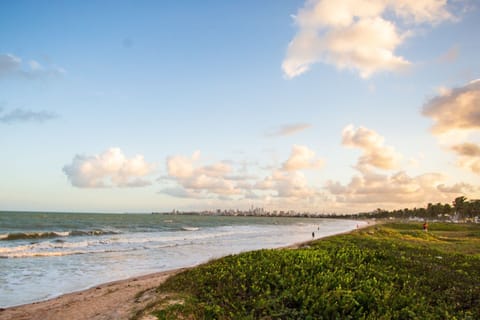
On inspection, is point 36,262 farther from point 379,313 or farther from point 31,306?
point 379,313

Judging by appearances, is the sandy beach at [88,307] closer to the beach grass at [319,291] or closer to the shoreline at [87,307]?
the shoreline at [87,307]

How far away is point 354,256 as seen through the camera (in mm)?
13906

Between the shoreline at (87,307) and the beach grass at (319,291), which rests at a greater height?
the beach grass at (319,291)

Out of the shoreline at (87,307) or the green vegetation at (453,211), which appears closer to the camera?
the shoreline at (87,307)

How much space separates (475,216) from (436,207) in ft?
96.4

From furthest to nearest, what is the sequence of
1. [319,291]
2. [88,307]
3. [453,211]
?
1. [453,211]
2. [88,307]
3. [319,291]

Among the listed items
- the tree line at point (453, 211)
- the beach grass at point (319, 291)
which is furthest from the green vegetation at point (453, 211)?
the beach grass at point (319, 291)

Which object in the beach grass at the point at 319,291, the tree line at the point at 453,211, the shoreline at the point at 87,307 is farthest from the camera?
the tree line at the point at 453,211

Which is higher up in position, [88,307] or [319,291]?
[319,291]

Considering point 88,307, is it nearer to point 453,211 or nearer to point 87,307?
point 87,307

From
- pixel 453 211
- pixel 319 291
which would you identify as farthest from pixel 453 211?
pixel 319 291

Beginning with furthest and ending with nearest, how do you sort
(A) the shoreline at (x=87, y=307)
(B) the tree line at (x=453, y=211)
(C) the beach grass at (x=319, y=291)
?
1. (B) the tree line at (x=453, y=211)
2. (A) the shoreline at (x=87, y=307)
3. (C) the beach grass at (x=319, y=291)

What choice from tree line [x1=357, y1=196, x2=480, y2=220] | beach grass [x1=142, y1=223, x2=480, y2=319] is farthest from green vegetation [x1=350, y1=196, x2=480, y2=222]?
beach grass [x1=142, y1=223, x2=480, y2=319]

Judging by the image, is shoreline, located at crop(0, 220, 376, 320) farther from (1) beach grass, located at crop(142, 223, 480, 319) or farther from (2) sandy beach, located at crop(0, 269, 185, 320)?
(1) beach grass, located at crop(142, 223, 480, 319)
